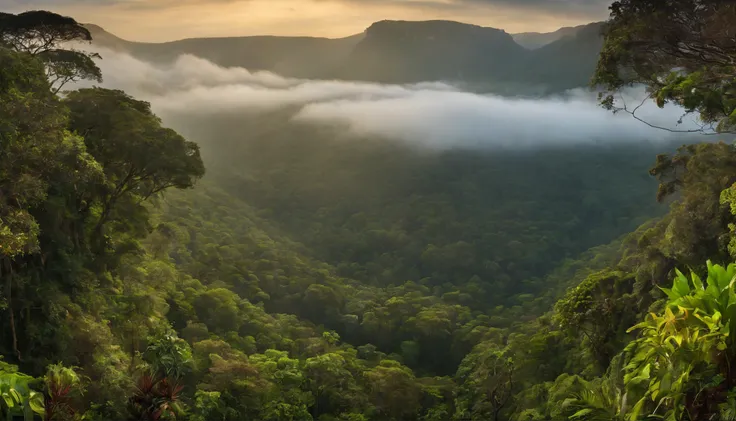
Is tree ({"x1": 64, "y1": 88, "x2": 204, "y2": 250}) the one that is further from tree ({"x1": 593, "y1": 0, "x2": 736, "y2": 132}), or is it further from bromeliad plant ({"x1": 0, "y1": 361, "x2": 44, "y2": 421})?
tree ({"x1": 593, "y1": 0, "x2": 736, "y2": 132})

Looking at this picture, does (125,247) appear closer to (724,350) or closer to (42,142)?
(42,142)

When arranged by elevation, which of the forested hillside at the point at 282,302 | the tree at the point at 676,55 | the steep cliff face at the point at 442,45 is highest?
the steep cliff face at the point at 442,45

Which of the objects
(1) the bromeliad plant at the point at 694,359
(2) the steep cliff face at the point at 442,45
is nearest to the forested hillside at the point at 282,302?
(1) the bromeliad plant at the point at 694,359

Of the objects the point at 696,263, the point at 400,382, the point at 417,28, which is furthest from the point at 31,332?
the point at 417,28

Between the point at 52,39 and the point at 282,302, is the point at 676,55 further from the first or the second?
the point at 282,302

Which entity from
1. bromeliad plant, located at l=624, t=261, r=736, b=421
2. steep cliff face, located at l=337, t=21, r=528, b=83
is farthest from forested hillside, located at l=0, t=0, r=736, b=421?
steep cliff face, located at l=337, t=21, r=528, b=83

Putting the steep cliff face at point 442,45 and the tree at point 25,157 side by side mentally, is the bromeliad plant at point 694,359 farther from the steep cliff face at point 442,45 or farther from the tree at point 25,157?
the steep cliff face at point 442,45

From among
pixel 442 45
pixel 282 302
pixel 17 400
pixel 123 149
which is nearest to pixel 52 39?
pixel 123 149
